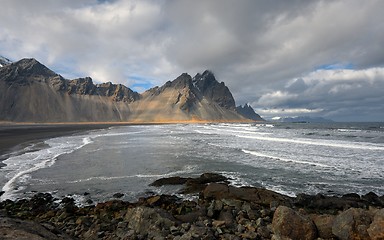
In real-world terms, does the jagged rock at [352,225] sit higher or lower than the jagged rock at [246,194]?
higher

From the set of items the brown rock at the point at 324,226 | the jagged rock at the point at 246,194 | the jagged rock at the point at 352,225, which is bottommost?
the jagged rock at the point at 246,194

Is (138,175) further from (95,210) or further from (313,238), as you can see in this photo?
(313,238)

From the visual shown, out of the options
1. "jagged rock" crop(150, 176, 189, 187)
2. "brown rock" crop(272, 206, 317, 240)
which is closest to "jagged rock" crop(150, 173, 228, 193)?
"jagged rock" crop(150, 176, 189, 187)

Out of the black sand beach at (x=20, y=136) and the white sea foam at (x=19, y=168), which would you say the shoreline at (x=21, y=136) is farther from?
the white sea foam at (x=19, y=168)

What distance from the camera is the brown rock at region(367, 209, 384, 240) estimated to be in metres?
6.37

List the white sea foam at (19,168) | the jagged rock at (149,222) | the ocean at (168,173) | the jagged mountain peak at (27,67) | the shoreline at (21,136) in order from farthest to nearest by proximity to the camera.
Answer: the jagged mountain peak at (27,67) → the shoreline at (21,136) → the ocean at (168,173) → the white sea foam at (19,168) → the jagged rock at (149,222)

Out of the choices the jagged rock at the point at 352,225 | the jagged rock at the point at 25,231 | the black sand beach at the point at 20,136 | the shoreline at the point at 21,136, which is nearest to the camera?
the jagged rock at the point at 25,231

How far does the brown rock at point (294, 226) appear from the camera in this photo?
7164mm

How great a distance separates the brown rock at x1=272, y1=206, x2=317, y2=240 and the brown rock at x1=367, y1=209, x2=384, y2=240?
1368 mm

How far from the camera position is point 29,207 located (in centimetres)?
1156

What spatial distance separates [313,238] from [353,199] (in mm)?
6701

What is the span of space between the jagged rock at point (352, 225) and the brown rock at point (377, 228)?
254 mm

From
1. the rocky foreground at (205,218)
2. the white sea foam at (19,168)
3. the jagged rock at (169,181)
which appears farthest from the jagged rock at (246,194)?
the white sea foam at (19,168)

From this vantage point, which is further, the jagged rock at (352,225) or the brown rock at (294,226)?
the brown rock at (294,226)
